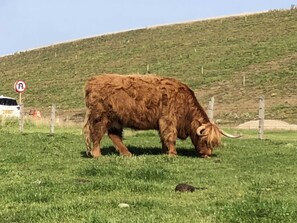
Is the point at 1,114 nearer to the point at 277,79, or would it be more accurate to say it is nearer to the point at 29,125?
the point at 29,125

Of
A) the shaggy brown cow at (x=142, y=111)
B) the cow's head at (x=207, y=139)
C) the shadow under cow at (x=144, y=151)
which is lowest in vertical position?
the shadow under cow at (x=144, y=151)

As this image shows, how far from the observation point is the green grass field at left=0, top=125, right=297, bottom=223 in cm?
701

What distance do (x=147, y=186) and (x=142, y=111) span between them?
5.15 meters

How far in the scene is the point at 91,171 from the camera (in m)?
10.9

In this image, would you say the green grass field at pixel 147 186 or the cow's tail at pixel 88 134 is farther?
the cow's tail at pixel 88 134

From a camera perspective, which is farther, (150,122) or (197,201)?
(150,122)

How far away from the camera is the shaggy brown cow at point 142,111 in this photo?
1412 centimetres

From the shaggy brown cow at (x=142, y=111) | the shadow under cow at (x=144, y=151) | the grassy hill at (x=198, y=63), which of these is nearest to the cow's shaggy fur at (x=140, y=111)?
the shaggy brown cow at (x=142, y=111)

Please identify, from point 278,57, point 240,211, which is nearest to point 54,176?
point 240,211

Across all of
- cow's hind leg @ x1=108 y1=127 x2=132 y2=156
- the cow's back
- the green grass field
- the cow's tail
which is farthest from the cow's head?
the cow's tail

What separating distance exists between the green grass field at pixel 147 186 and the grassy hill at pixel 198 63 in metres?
26.3

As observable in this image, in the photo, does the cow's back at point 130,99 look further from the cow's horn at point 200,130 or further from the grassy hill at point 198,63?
the grassy hill at point 198,63

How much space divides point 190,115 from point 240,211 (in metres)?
7.93

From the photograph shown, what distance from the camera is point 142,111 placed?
14.1 metres
